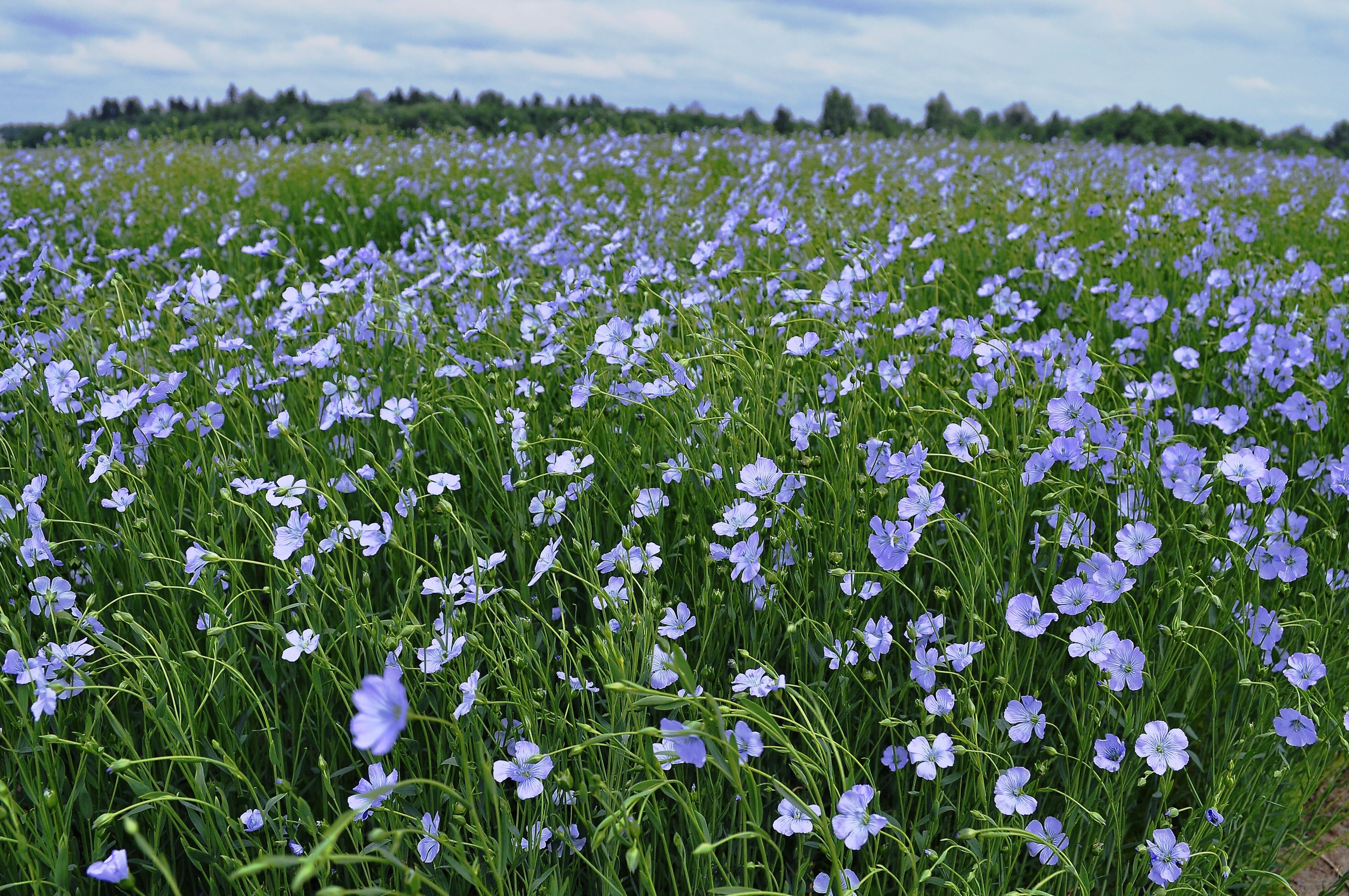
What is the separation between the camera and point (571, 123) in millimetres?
16734

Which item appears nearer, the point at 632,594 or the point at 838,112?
the point at 632,594

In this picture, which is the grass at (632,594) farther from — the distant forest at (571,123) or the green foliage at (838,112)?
the green foliage at (838,112)

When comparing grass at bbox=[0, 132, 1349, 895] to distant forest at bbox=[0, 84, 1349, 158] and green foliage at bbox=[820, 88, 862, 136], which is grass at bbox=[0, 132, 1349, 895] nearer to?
distant forest at bbox=[0, 84, 1349, 158]

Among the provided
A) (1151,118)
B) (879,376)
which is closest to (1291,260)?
(879,376)

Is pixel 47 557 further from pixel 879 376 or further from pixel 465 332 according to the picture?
pixel 879 376

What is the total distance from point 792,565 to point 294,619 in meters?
1.14

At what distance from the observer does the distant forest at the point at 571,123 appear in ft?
53.3

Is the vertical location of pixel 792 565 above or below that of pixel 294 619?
above

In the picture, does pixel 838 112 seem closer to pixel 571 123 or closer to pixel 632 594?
pixel 571 123

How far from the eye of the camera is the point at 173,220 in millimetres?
7273

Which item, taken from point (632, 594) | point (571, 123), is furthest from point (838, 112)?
point (632, 594)

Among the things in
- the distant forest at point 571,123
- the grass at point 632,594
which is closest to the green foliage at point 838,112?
the distant forest at point 571,123

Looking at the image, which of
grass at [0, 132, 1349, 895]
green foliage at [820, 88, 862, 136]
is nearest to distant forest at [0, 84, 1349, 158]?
green foliage at [820, 88, 862, 136]

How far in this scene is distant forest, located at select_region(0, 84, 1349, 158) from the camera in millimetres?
16250
